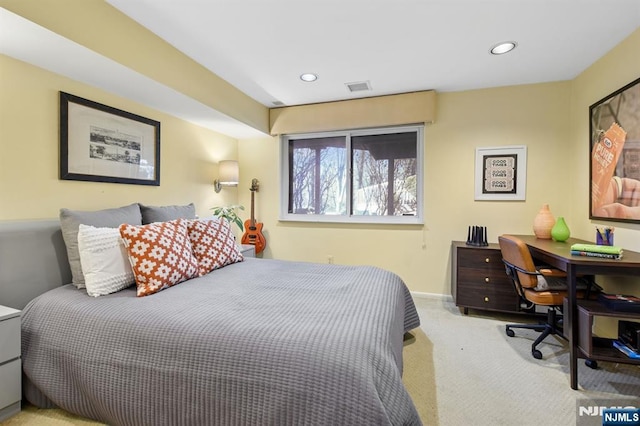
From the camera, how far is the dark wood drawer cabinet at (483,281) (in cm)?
275

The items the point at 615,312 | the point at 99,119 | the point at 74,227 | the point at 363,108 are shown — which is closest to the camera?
the point at 615,312

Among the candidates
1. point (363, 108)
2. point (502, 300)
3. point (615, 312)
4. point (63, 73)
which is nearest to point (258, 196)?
point (363, 108)

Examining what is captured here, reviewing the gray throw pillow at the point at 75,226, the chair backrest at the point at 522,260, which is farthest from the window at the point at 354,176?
the gray throw pillow at the point at 75,226

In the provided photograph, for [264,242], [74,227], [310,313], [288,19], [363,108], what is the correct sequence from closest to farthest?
[310,313] < [74,227] < [288,19] < [363,108] < [264,242]

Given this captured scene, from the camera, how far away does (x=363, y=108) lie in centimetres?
348

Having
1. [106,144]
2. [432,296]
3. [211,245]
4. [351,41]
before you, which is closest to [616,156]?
[432,296]

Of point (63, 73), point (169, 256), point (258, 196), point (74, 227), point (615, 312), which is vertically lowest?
point (615, 312)

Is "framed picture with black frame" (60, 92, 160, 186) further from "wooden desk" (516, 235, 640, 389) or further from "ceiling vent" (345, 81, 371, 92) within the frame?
"wooden desk" (516, 235, 640, 389)

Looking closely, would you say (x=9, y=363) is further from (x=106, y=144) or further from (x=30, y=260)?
(x=106, y=144)

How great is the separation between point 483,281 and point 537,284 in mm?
603

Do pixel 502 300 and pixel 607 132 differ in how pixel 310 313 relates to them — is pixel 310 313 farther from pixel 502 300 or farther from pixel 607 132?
pixel 607 132

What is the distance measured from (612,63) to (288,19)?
2579 mm

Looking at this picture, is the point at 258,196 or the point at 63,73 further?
the point at 258,196

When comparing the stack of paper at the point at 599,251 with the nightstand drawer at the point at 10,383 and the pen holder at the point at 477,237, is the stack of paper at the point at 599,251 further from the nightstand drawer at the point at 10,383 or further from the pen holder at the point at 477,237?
the nightstand drawer at the point at 10,383
